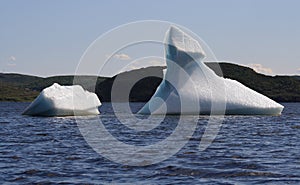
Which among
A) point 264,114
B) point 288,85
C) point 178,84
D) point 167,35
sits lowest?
point 288,85

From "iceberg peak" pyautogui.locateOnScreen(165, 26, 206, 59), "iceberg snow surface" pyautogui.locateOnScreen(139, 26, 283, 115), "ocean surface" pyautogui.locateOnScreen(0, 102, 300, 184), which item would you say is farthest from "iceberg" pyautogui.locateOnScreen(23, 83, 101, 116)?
"ocean surface" pyautogui.locateOnScreen(0, 102, 300, 184)

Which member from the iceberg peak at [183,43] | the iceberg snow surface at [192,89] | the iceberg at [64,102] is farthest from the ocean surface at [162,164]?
the iceberg peak at [183,43]

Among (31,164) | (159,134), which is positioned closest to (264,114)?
(159,134)

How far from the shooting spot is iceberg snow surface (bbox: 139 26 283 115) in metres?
38.0

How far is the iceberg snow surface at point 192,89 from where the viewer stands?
37969 mm

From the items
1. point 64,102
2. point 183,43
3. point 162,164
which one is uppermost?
point 162,164

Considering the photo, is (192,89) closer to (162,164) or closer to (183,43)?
(183,43)

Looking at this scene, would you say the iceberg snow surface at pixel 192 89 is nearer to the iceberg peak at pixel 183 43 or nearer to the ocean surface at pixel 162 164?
the iceberg peak at pixel 183 43

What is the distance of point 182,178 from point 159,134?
42.0 feet

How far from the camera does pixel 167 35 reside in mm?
40062

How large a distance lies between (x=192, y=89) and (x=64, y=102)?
10.2 m

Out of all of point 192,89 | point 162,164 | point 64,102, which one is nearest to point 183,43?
point 192,89

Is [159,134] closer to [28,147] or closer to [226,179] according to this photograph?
[28,147]

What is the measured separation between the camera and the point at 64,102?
39.6 metres
